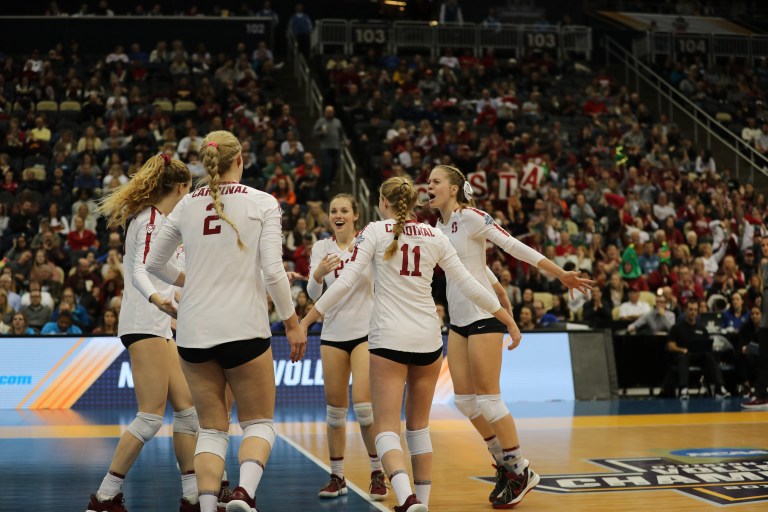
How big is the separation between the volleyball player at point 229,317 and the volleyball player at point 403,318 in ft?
2.54

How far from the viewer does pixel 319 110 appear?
23.9 metres

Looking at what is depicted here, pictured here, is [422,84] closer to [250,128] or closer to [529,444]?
[250,128]

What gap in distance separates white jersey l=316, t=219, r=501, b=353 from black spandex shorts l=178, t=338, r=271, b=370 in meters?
0.88

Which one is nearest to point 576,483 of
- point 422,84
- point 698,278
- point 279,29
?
point 698,278

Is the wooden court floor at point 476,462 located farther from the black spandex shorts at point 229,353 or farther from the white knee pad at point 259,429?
the black spandex shorts at point 229,353

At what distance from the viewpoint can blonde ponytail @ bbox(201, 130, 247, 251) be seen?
214 inches

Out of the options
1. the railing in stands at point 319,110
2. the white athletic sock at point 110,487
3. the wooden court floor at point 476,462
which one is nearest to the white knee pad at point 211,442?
the white athletic sock at point 110,487

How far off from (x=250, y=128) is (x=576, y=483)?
49.7ft

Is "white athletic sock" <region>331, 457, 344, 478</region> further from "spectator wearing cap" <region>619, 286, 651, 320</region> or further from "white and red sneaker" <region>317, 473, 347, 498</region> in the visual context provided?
"spectator wearing cap" <region>619, 286, 651, 320</region>

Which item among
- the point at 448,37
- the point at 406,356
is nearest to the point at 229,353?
the point at 406,356

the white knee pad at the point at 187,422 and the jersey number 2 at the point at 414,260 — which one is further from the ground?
the jersey number 2 at the point at 414,260

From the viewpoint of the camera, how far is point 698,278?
18.7 m

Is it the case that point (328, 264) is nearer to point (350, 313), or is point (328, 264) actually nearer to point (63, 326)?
point (350, 313)

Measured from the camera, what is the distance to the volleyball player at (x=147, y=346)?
6.45 metres
